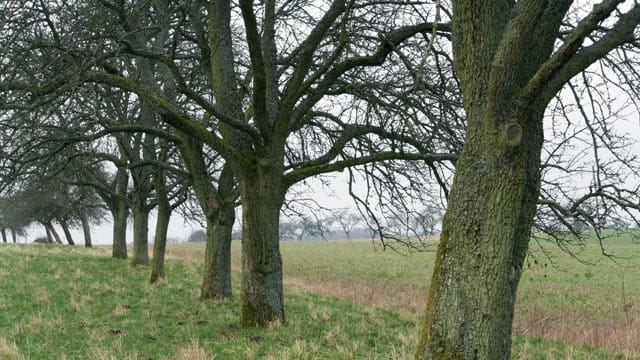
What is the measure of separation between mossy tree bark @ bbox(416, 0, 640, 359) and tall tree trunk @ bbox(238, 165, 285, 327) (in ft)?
13.3

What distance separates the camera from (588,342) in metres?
8.76

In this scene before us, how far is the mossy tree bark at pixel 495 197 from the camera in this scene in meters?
3.65

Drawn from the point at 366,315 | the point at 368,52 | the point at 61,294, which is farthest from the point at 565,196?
the point at 61,294

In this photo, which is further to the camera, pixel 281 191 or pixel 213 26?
pixel 213 26

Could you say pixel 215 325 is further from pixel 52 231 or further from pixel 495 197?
pixel 52 231

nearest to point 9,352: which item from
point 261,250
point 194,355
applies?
point 194,355

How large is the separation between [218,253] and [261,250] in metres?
3.23

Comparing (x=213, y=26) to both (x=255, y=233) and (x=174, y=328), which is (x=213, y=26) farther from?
(x=174, y=328)

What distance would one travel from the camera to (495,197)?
3705mm

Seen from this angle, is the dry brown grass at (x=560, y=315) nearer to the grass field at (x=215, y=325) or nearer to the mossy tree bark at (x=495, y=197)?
the grass field at (x=215, y=325)

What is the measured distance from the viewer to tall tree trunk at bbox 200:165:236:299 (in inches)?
412

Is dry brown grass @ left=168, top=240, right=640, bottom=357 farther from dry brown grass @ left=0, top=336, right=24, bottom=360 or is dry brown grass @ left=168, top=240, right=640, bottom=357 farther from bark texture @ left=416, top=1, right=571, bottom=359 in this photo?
dry brown grass @ left=0, top=336, right=24, bottom=360

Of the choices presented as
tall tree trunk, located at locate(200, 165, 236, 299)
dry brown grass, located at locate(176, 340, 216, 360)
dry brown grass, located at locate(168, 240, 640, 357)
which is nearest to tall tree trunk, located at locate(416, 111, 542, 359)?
dry brown grass, located at locate(176, 340, 216, 360)

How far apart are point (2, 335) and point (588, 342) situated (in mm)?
9182
